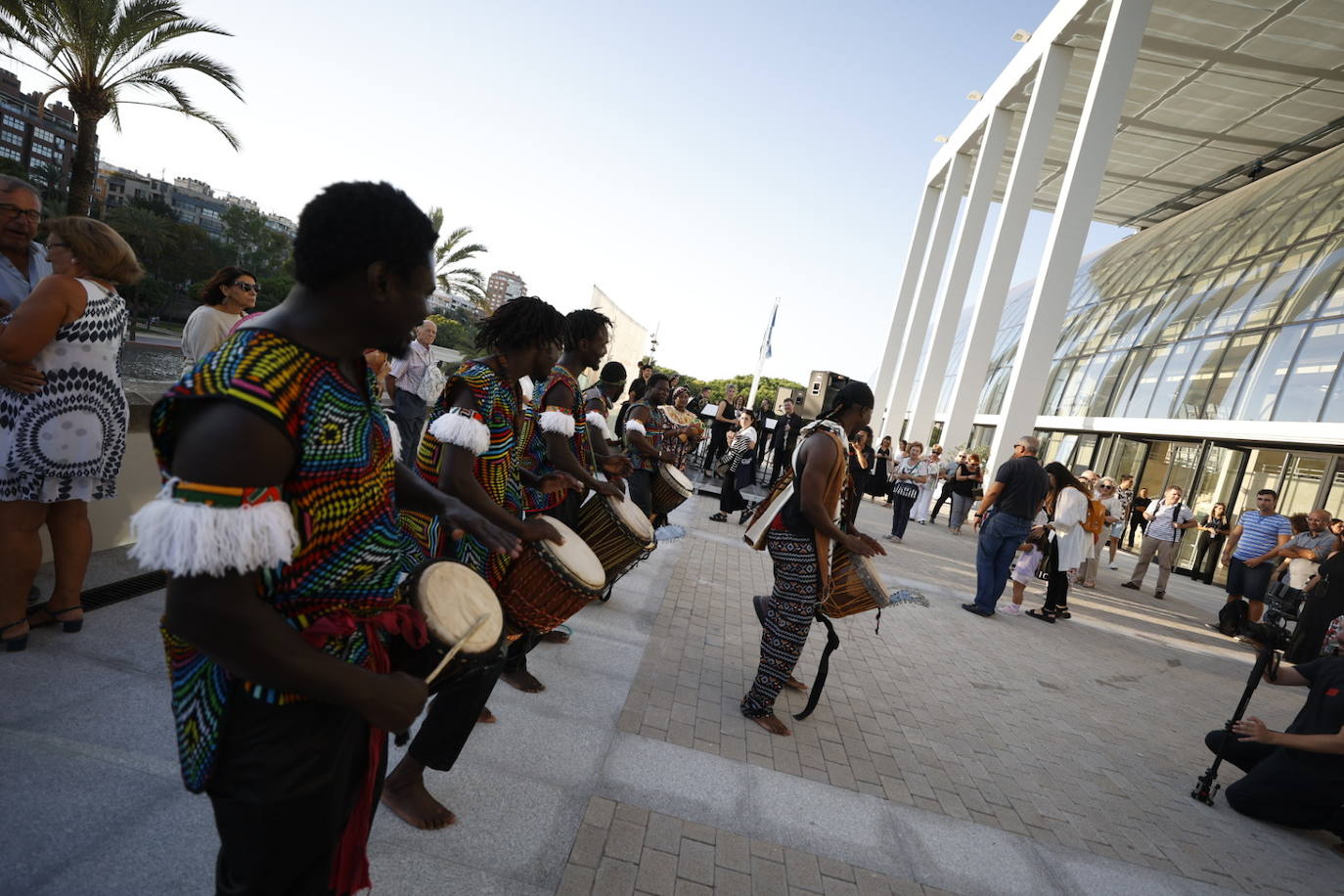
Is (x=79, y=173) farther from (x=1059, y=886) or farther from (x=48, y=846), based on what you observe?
(x=1059, y=886)

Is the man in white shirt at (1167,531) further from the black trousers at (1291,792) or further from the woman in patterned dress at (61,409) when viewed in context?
the woman in patterned dress at (61,409)

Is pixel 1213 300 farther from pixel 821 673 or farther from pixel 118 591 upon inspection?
pixel 118 591

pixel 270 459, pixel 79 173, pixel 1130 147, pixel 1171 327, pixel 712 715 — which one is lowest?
pixel 712 715

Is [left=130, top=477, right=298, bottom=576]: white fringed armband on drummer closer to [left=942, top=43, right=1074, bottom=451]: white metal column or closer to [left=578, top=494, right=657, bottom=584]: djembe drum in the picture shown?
[left=578, top=494, right=657, bottom=584]: djembe drum

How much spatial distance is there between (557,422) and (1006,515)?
6.39 m

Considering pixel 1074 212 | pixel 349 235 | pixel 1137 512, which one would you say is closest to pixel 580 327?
pixel 349 235

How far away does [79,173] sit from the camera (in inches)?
512

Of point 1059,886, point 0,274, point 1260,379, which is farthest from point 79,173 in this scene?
point 1260,379

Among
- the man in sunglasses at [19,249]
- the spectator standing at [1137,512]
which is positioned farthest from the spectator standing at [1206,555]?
the man in sunglasses at [19,249]

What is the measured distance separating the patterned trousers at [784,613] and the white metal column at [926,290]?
2350cm

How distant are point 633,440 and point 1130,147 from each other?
2514cm

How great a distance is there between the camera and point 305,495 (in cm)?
136

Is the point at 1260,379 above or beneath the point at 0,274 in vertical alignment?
above

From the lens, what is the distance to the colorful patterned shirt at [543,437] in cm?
362
